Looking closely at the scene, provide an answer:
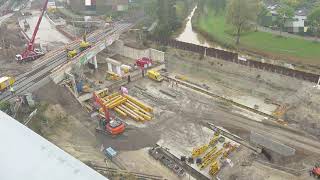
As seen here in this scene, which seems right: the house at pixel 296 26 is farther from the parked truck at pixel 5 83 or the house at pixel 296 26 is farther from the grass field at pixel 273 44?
the parked truck at pixel 5 83

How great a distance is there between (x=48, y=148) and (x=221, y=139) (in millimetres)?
18211

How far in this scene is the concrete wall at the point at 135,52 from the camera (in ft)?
185

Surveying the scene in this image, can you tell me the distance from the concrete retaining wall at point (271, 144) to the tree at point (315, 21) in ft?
104

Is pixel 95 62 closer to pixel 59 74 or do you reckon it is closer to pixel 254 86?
pixel 59 74

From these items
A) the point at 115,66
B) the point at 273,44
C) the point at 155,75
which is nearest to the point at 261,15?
the point at 273,44

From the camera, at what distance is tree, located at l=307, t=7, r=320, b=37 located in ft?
188

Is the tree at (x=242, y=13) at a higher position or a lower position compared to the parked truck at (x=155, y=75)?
higher

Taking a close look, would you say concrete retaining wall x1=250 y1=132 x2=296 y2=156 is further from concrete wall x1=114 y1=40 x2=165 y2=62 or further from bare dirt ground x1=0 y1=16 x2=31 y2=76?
bare dirt ground x1=0 y1=16 x2=31 y2=76

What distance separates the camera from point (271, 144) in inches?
1299

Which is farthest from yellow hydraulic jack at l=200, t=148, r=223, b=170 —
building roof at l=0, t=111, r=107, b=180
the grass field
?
the grass field

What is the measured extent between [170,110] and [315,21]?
34472 mm

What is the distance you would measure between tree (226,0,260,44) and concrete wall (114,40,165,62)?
601 inches

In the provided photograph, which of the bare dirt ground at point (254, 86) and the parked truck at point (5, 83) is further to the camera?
the parked truck at point (5, 83)

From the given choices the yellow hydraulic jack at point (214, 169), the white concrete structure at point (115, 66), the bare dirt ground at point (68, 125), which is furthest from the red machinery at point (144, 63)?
the yellow hydraulic jack at point (214, 169)
